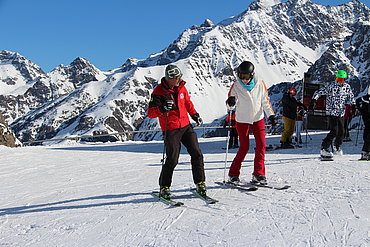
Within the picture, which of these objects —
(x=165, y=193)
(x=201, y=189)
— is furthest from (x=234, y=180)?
(x=165, y=193)

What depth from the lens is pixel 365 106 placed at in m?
7.78

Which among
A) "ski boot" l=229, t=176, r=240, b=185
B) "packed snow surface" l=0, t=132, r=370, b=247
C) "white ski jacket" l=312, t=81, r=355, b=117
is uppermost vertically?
"white ski jacket" l=312, t=81, r=355, b=117

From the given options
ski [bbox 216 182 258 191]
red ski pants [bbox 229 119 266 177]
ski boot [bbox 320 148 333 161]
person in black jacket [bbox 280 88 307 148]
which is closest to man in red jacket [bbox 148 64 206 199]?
ski [bbox 216 182 258 191]

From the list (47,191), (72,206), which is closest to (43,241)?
(72,206)

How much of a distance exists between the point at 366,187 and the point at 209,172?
127 inches

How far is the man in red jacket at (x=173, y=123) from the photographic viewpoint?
188 inches

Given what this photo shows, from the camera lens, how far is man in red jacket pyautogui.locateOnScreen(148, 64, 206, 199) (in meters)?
4.77

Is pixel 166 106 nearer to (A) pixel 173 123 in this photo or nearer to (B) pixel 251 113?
(A) pixel 173 123

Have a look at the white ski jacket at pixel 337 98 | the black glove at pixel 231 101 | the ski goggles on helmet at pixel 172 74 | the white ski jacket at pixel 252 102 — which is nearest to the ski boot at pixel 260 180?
the white ski jacket at pixel 252 102

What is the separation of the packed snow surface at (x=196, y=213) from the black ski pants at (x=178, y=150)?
1.28 feet

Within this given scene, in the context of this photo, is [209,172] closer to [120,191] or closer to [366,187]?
[120,191]

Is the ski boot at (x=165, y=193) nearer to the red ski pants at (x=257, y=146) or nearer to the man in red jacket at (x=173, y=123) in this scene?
the man in red jacket at (x=173, y=123)

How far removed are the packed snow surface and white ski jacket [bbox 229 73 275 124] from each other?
46.4 inches

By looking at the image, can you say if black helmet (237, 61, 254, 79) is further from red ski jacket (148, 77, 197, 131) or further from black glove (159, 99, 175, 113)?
black glove (159, 99, 175, 113)
